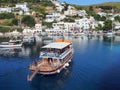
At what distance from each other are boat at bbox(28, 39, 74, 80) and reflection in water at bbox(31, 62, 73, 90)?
0.40 meters

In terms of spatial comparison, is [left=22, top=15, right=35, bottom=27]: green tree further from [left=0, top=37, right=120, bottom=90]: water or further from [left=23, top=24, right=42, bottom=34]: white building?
[left=0, top=37, right=120, bottom=90]: water

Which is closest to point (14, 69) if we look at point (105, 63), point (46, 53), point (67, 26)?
point (46, 53)

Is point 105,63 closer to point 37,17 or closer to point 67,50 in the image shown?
point 67,50

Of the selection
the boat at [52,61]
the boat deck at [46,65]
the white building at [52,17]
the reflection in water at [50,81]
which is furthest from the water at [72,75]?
the white building at [52,17]

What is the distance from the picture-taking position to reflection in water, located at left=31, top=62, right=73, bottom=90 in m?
24.4

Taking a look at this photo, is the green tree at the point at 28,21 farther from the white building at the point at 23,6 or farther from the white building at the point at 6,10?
the white building at the point at 23,6

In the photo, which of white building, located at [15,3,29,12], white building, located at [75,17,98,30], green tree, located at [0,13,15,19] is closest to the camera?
green tree, located at [0,13,15,19]

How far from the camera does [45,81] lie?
2577 cm

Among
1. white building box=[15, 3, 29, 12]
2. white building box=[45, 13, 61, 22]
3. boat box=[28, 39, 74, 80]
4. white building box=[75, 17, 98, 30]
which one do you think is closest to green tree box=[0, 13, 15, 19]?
white building box=[15, 3, 29, 12]

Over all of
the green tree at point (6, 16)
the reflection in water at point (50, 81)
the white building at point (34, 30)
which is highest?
the green tree at point (6, 16)

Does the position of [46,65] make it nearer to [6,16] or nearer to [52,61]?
[52,61]

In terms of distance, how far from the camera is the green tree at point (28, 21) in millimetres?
72375

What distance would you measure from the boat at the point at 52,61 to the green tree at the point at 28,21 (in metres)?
40.0

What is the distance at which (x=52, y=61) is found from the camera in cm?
2916
